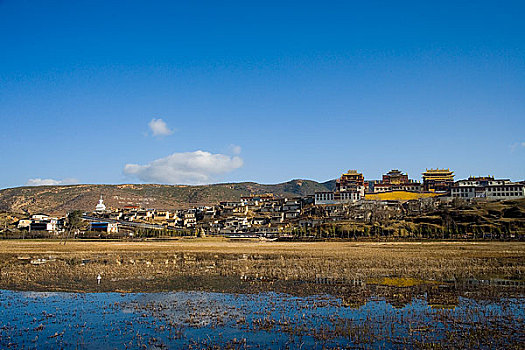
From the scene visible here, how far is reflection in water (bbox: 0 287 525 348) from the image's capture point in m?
13.9

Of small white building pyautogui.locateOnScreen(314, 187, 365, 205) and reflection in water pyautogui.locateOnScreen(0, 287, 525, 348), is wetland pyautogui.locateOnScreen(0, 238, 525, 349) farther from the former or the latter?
small white building pyautogui.locateOnScreen(314, 187, 365, 205)

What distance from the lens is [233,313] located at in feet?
57.8

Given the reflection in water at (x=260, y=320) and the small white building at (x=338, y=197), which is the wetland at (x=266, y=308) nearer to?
the reflection in water at (x=260, y=320)

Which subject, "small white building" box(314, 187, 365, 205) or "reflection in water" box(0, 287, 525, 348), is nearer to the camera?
"reflection in water" box(0, 287, 525, 348)

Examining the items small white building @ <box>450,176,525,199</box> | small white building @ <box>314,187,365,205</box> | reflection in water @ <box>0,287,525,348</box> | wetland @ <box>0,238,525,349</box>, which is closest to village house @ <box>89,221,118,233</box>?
small white building @ <box>314,187,365,205</box>

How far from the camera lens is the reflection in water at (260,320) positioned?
45.6 ft

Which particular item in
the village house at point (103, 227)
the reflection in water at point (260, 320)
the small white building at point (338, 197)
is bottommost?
the reflection in water at point (260, 320)

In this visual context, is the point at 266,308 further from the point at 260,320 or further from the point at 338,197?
the point at 338,197

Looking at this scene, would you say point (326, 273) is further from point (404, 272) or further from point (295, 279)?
point (404, 272)

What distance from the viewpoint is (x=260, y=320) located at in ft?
53.8

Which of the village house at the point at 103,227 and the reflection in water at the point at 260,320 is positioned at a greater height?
the village house at the point at 103,227

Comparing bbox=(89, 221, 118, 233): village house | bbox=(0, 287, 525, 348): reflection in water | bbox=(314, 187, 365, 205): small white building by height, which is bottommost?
bbox=(0, 287, 525, 348): reflection in water

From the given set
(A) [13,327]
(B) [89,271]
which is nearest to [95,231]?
(B) [89,271]

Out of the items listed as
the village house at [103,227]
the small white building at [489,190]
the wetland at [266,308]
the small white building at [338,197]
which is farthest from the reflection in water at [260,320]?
the small white building at [338,197]
